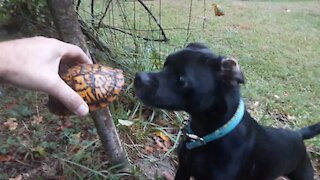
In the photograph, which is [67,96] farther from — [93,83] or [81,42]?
[81,42]

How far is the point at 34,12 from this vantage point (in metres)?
4.40

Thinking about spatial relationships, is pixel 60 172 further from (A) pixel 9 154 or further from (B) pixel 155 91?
(B) pixel 155 91

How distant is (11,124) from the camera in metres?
3.51

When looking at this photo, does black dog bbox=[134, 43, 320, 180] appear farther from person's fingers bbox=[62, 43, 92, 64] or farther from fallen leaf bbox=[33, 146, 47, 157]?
fallen leaf bbox=[33, 146, 47, 157]

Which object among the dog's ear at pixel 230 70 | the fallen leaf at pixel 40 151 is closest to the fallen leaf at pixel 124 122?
the fallen leaf at pixel 40 151

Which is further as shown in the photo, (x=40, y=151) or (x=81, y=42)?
(x=40, y=151)

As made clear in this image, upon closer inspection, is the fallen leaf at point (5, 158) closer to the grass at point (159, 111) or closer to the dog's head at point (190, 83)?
the grass at point (159, 111)

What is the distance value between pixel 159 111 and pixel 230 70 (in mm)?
1392

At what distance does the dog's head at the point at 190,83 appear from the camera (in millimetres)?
2510

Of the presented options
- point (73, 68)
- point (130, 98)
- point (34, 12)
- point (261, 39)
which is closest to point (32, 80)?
point (73, 68)

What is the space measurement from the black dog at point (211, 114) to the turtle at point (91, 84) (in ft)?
0.76

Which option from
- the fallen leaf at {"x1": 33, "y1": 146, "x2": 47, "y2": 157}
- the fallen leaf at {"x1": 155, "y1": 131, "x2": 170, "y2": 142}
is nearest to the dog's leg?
the fallen leaf at {"x1": 155, "y1": 131, "x2": 170, "y2": 142}

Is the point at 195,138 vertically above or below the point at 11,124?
above

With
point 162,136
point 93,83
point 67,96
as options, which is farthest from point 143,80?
point 162,136
